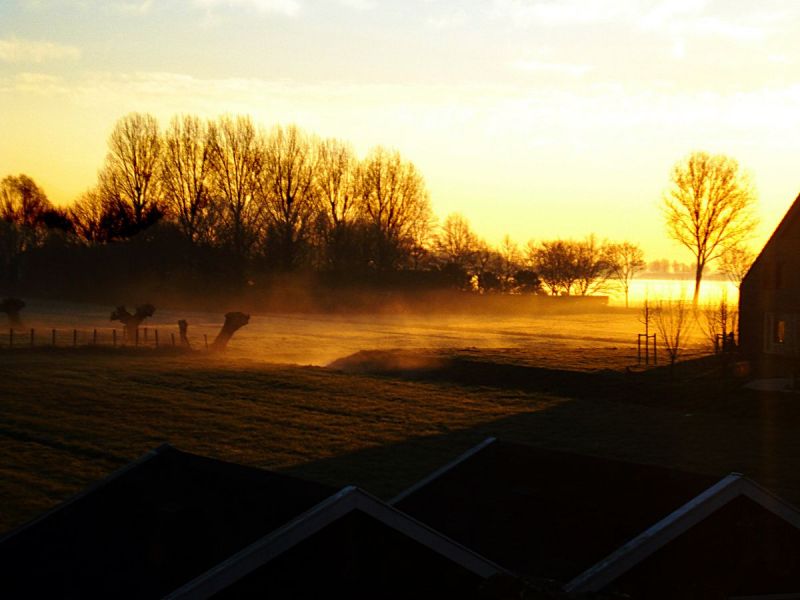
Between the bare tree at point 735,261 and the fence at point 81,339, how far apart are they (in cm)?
4498

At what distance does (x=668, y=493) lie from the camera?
26.4ft

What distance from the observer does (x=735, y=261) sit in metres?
74.9

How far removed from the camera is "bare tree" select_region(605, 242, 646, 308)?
407 feet

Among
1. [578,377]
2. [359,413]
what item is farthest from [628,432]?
[578,377]

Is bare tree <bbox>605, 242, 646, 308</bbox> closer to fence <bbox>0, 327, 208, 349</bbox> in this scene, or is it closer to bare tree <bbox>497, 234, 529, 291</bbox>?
bare tree <bbox>497, 234, 529, 291</bbox>

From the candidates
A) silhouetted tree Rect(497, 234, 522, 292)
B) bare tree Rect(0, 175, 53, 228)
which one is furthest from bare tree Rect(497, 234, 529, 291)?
bare tree Rect(0, 175, 53, 228)

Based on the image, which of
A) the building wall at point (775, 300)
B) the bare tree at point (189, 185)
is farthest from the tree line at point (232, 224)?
the building wall at point (775, 300)

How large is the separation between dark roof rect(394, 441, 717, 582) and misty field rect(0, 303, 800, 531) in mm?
8457

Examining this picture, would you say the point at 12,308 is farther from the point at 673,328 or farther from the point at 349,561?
the point at 349,561

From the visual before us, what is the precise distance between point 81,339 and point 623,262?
91402 mm

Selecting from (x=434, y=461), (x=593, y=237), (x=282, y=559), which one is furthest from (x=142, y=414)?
(x=593, y=237)

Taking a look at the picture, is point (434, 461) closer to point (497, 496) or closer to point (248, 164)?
point (497, 496)

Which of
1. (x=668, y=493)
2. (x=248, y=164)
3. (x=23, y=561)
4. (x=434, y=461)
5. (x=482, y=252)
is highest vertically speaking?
(x=248, y=164)

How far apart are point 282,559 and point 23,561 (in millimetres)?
2560
